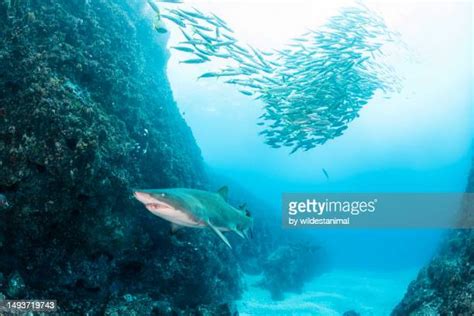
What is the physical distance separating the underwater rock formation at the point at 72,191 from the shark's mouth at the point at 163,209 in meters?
2.50

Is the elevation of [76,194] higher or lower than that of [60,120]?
lower

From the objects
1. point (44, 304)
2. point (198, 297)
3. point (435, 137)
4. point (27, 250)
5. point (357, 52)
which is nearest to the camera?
point (44, 304)

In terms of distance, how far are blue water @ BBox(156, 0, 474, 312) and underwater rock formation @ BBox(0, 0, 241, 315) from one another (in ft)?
68.1

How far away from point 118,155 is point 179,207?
366 centimetres

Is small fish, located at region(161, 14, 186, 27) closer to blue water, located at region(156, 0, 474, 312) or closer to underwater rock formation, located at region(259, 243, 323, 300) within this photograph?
underwater rock formation, located at region(259, 243, 323, 300)

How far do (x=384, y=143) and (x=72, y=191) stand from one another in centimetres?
9390

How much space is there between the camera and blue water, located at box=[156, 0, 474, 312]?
38.7 metres

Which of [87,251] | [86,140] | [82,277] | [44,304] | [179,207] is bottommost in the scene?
[44,304]

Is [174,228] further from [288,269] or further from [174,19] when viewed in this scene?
[288,269]

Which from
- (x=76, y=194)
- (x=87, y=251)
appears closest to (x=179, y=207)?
(x=76, y=194)

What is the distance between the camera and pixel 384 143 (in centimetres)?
8869

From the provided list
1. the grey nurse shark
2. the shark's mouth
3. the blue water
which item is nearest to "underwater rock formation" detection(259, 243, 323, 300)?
the blue water

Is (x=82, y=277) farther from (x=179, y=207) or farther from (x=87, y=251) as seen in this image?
(x=179, y=207)

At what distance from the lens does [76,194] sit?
590cm
